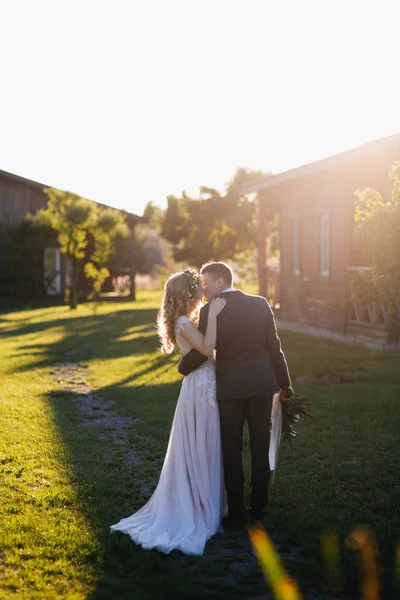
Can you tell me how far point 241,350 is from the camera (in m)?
5.12

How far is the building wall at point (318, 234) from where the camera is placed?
15125 mm

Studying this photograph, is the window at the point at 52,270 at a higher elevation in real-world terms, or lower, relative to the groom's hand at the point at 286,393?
higher

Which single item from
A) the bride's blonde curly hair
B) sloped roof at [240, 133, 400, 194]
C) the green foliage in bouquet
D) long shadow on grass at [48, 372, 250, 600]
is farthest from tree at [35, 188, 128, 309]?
the bride's blonde curly hair

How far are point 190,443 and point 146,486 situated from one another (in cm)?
132

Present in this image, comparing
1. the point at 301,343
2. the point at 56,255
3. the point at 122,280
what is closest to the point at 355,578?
the point at 301,343

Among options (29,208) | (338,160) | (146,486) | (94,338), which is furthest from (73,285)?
(146,486)

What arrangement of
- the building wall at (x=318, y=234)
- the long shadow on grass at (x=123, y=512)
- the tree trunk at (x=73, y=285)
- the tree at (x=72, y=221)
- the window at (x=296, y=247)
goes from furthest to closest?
1. the tree trunk at (x=73, y=285)
2. the tree at (x=72, y=221)
3. the window at (x=296, y=247)
4. the building wall at (x=318, y=234)
5. the long shadow on grass at (x=123, y=512)

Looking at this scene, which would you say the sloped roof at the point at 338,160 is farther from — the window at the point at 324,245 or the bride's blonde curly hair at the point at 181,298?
the bride's blonde curly hair at the point at 181,298

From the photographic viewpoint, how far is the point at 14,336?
19016 mm

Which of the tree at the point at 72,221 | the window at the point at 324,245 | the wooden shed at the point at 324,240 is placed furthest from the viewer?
the tree at the point at 72,221

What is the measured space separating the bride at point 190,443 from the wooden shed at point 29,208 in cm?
2617

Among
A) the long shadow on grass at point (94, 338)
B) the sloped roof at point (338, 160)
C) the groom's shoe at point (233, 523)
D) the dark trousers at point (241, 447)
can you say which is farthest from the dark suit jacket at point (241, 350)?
the long shadow on grass at point (94, 338)

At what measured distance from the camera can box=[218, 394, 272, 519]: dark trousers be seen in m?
5.17

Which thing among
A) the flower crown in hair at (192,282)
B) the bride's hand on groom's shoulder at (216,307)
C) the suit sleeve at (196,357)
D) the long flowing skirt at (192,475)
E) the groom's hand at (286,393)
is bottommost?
the long flowing skirt at (192,475)
